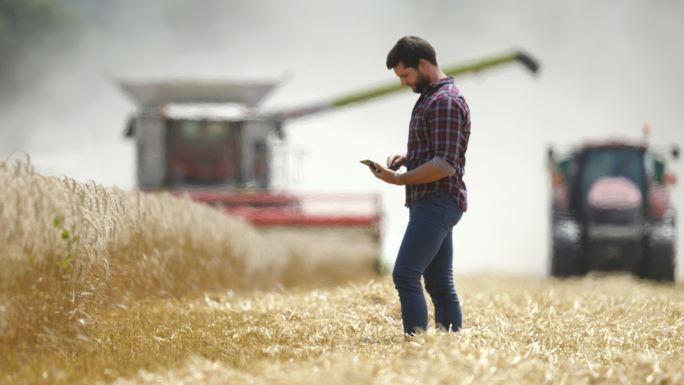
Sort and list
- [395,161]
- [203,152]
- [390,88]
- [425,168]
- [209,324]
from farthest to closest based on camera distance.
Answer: [390,88]
[203,152]
[209,324]
[395,161]
[425,168]

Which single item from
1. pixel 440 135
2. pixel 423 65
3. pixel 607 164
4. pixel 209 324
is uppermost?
pixel 423 65

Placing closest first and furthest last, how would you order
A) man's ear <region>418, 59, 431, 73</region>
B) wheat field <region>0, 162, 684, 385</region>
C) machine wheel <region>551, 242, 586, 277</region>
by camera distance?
wheat field <region>0, 162, 684, 385</region> < man's ear <region>418, 59, 431, 73</region> < machine wheel <region>551, 242, 586, 277</region>

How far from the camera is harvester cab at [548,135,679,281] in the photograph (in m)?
12.4

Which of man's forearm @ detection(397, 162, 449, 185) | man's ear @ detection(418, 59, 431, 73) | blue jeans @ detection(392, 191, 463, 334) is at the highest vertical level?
man's ear @ detection(418, 59, 431, 73)

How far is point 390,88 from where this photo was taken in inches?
617

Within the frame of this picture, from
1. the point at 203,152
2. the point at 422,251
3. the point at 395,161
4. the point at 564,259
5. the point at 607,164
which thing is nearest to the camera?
the point at 422,251

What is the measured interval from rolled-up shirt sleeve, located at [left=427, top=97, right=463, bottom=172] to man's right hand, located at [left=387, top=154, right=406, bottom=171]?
277mm

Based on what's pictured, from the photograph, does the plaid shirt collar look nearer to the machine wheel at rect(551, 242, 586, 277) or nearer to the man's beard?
the man's beard

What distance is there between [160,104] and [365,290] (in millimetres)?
7252

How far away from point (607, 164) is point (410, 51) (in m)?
8.48

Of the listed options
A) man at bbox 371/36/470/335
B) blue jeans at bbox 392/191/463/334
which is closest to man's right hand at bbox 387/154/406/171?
man at bbox 371/36/470/335

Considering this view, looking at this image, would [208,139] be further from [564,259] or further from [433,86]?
[433,86]

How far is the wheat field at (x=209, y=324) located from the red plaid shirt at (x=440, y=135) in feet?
2.18

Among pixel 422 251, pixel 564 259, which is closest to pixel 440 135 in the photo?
pixel 422 251
